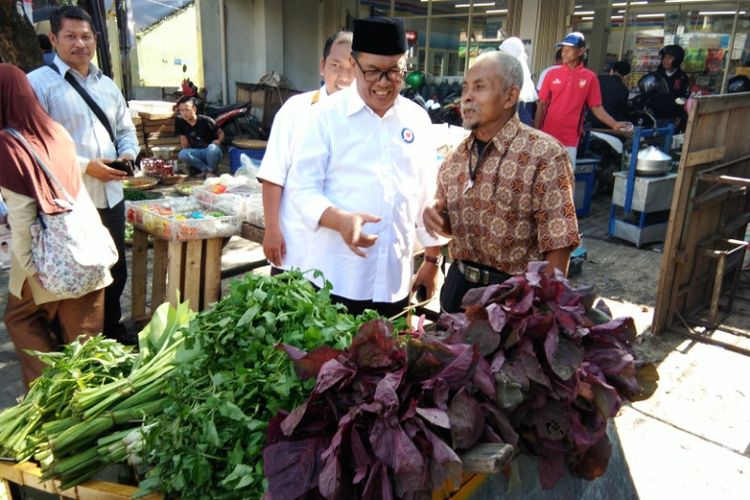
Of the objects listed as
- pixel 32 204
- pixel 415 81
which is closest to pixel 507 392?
pixel 32 204

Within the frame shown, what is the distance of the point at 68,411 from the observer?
1697mm

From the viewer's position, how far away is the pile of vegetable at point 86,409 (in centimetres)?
157

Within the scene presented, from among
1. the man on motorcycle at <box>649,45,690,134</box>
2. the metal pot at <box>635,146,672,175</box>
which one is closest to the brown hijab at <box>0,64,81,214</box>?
the metal pot at <box>635,146,672,175</box>

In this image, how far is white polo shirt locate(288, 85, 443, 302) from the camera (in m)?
2.31

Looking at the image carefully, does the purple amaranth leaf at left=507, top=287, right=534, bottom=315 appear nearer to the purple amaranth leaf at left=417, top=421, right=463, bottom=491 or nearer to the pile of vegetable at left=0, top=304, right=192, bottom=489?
the purple amaranth leaf at left=417, top=421, right=463, bottom=491

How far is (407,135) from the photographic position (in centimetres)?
242

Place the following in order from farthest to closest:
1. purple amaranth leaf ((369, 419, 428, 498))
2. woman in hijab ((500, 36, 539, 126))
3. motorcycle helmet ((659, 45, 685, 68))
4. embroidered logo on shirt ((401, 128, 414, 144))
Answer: motorcycle helmet ((659, 45, 685, 68)) → woman in hijab ((500, 36, 539, 126)) → embroidered logo on shirt ((401, 128, 414, 144)) → purple amaranth leaf ((369, 419, 428, 498))

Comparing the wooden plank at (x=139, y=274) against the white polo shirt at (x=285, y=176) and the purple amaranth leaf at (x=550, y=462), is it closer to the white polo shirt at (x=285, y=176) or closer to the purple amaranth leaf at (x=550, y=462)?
the white polo shirt at (x=285, y=176)

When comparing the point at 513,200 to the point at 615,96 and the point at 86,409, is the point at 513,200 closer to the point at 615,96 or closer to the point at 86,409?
the point at 86,409

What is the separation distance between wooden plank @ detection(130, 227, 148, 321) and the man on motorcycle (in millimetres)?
6762

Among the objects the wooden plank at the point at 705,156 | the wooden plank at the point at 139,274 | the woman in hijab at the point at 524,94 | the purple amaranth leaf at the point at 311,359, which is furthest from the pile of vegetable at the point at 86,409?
the woman in hijab at the point at 524,94

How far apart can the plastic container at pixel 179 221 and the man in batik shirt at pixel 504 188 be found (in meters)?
1.80

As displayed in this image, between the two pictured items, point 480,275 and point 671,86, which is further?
point 671,86

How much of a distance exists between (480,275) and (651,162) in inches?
170
